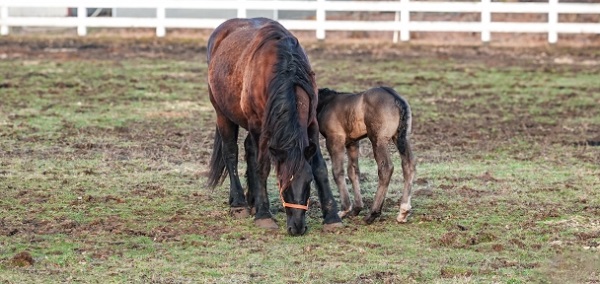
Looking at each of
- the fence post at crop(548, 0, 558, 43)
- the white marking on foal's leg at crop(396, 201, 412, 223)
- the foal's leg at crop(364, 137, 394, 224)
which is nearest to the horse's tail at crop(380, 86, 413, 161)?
the foal's leg at crop(364, 137, 394, 224)

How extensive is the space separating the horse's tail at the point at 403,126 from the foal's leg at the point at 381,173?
12 centimetres

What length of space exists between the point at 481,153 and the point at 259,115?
473cm

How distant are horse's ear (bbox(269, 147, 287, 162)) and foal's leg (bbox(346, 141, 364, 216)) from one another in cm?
129

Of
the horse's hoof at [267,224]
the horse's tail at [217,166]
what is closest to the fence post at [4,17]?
the horse's tail at [217,166]

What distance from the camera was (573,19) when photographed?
2859 cm

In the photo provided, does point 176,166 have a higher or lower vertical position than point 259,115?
lower

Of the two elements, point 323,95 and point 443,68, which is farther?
point 443,68

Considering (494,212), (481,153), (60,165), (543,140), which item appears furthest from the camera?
(543,140)

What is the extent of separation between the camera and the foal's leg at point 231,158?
30.3 feet

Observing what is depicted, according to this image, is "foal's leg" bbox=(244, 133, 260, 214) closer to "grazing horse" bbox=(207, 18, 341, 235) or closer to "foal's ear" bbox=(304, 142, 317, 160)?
"grazing horse" bbox=(207, 18, 341, 235)

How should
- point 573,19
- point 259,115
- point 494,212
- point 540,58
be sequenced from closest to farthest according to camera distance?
point 259,115
point 494,212
point 540,58
point 573,19

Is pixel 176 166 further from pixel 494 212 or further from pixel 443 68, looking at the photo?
pixel 443 68

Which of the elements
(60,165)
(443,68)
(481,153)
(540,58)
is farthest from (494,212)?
(540,58)

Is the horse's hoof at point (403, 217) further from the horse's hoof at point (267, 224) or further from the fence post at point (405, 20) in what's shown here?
the fence post at point (405, 20)
